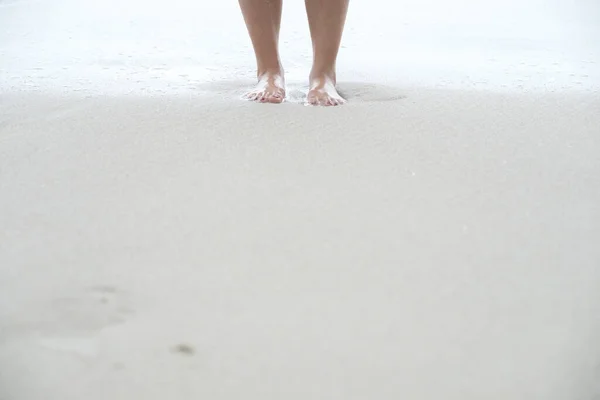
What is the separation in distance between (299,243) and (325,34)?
0.89 m

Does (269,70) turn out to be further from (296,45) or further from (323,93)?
(296,45)

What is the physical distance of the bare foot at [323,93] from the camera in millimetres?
1486

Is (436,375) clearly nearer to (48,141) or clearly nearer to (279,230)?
(279,230)

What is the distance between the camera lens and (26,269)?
824mm

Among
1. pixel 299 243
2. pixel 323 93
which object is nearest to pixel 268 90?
Result: pixel 323 93

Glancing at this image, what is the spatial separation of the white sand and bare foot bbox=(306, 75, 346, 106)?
0.19ft

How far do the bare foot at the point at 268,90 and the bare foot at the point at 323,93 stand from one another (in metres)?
0.07

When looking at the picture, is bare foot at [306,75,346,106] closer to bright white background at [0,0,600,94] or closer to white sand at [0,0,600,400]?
white sand at [0,0,600,400]

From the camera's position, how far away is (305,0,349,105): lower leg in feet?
5.26

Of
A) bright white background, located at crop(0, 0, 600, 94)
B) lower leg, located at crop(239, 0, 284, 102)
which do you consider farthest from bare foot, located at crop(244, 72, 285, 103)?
bright white background, located at crop(0, 0, 600, 94)

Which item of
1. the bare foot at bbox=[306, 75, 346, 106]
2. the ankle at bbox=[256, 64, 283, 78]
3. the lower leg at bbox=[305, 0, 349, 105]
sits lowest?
the bare foot at bbox=[306, 75, 346, 106]

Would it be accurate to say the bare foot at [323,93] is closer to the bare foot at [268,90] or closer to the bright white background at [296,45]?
the bare foot at [268,90]

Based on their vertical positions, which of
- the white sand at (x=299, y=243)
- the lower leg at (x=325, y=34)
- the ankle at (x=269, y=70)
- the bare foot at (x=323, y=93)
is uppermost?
the lower leg at (x=325, y=34)

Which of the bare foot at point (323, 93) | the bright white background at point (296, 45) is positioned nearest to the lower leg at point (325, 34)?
the bare foot at point (323, 93)
